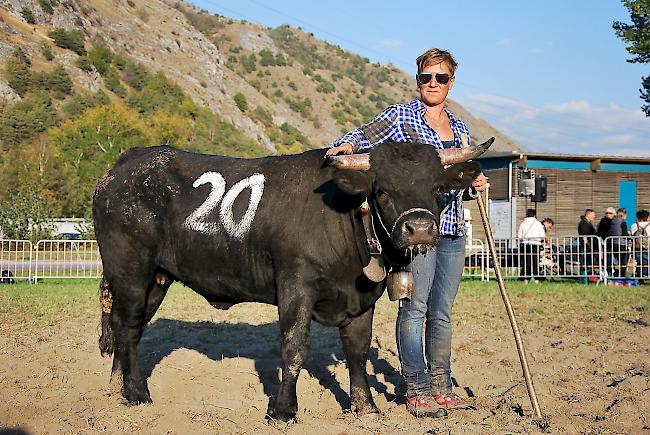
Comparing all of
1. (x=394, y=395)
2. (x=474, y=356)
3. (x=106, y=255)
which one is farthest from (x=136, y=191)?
(x=474, y=356)

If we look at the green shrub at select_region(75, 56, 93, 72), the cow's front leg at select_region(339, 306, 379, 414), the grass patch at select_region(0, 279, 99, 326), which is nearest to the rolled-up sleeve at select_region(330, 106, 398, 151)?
the cow's front leg at select_region(339, 306, 379, 414)

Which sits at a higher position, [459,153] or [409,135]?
[409,135]

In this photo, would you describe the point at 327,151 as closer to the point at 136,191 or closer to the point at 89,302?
the point at 136,191

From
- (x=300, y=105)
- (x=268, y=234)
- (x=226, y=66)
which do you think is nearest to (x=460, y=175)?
(x=268, y=234)

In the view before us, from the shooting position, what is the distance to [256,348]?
28.9 feet

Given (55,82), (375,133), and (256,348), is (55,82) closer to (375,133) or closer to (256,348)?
(256,348)

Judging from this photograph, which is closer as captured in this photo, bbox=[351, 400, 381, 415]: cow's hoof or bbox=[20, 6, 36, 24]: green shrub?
bbox=[351, 400, 381, 415]: cow's hoof

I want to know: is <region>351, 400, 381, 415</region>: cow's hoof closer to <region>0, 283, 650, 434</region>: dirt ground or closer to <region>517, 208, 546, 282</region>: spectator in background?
<region>0, 283, 650, 434</region>: dirt ground

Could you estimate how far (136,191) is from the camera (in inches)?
275

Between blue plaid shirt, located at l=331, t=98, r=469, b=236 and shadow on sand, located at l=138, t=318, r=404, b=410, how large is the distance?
6.73 feet

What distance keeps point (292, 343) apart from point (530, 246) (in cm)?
1497

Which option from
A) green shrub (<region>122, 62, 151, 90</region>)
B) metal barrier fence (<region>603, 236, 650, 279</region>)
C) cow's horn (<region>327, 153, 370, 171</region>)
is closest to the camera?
cow's horn (<region>327, 153, 370, 171</region>)

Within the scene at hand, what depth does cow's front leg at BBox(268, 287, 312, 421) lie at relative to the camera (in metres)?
5.70

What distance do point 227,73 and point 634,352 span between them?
314 ft
